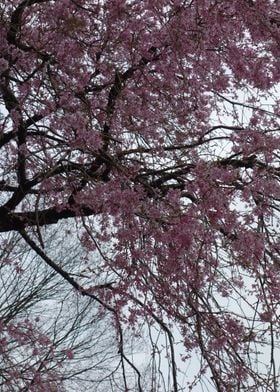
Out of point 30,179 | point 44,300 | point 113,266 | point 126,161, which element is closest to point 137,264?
point 113,266

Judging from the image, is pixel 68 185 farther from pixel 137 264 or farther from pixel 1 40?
pixel 1 40

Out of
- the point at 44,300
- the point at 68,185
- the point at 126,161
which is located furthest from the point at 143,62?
the point at 44,300

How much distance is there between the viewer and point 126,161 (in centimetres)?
441

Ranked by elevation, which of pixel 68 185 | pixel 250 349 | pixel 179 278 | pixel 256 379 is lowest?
pixel 256 379

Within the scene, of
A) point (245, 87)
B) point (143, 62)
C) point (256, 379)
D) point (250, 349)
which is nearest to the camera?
point (256, 379)

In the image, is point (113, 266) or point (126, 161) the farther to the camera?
point (126, 161)

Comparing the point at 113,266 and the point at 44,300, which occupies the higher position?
the point at 44,300

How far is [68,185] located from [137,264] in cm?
84

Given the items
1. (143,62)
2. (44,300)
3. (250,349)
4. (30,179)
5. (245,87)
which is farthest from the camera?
(44,300)

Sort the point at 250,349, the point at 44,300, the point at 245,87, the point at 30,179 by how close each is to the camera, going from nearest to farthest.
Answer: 1. the point at 250,349
2. the point at 245,87
3. the point at 30,179
4. the point at 44,300

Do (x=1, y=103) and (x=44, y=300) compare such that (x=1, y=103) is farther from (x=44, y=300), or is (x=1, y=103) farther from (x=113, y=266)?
(x=44, y=300)

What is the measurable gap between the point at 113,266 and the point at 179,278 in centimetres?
46

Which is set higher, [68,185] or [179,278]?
[68,185]

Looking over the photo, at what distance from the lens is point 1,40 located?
375cm
